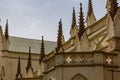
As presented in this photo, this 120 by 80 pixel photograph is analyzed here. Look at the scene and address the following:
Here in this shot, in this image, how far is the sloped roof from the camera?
4869 centimetres

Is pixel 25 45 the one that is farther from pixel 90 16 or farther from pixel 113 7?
pixel 113 7

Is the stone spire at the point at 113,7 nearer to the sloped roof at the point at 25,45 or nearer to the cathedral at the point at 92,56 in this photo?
the cathedral at the point at 92,56

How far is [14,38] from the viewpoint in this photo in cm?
5138

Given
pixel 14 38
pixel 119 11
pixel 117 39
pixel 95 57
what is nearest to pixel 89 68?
pixel 95 57

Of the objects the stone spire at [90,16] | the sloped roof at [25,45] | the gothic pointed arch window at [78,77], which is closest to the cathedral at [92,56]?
the gothic pointed arch window at [78,77]

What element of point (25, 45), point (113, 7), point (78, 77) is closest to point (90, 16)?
point (113, 7)

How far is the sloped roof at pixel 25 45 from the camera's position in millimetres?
48688

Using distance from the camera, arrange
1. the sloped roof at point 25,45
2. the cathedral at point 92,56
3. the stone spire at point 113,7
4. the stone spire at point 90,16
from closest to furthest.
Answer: the cathedral at point 92,56
the stone spire at point 113,7
the stone spire at point 90,16
the sloped roof at point 25,45

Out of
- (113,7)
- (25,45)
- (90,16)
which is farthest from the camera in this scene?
(25,45)

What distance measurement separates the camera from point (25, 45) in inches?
1991

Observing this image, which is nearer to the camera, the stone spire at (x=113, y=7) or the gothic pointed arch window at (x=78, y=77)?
the gothic pointed arch window at (x=78, y=77)

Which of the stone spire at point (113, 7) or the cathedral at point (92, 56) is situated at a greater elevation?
the stone spire at point (113, 7)

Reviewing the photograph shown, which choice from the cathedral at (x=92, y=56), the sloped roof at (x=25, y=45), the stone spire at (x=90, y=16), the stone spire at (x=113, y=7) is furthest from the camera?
the sloped roof at (x=25, y=45)

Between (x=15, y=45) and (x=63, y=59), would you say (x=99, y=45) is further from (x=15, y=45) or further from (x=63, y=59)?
(x=15, y=45)
